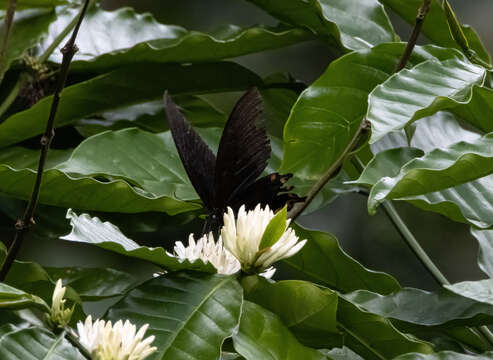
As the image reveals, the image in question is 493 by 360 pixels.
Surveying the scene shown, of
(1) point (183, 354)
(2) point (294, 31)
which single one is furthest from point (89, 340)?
(2) point (294, 31)

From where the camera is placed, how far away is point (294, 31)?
107 cm

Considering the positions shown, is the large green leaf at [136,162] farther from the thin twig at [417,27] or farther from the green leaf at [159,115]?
the thin twig at [417,27]

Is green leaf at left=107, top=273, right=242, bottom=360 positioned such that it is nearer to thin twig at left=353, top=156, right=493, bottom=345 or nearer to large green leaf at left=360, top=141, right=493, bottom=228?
large green leaf at left=360, top=141, right=493, bottom=228

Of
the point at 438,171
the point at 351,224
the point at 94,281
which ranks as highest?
the point at 438,171

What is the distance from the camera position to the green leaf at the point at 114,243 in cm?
66

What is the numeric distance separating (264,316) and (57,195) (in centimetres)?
28

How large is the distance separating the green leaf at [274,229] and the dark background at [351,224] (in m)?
1.78

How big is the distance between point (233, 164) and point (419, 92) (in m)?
0.20

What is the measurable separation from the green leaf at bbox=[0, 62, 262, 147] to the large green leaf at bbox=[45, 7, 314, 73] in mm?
23

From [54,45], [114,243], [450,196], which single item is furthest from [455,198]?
[54,45]

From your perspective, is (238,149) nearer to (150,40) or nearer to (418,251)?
(418,251)

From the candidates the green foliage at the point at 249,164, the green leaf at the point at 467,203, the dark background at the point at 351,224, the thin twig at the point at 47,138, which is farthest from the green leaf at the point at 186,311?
the dark background at the point at 351,224

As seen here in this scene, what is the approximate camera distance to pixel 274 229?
68 centimetres

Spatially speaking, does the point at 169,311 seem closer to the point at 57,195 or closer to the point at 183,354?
the point at 183,354
